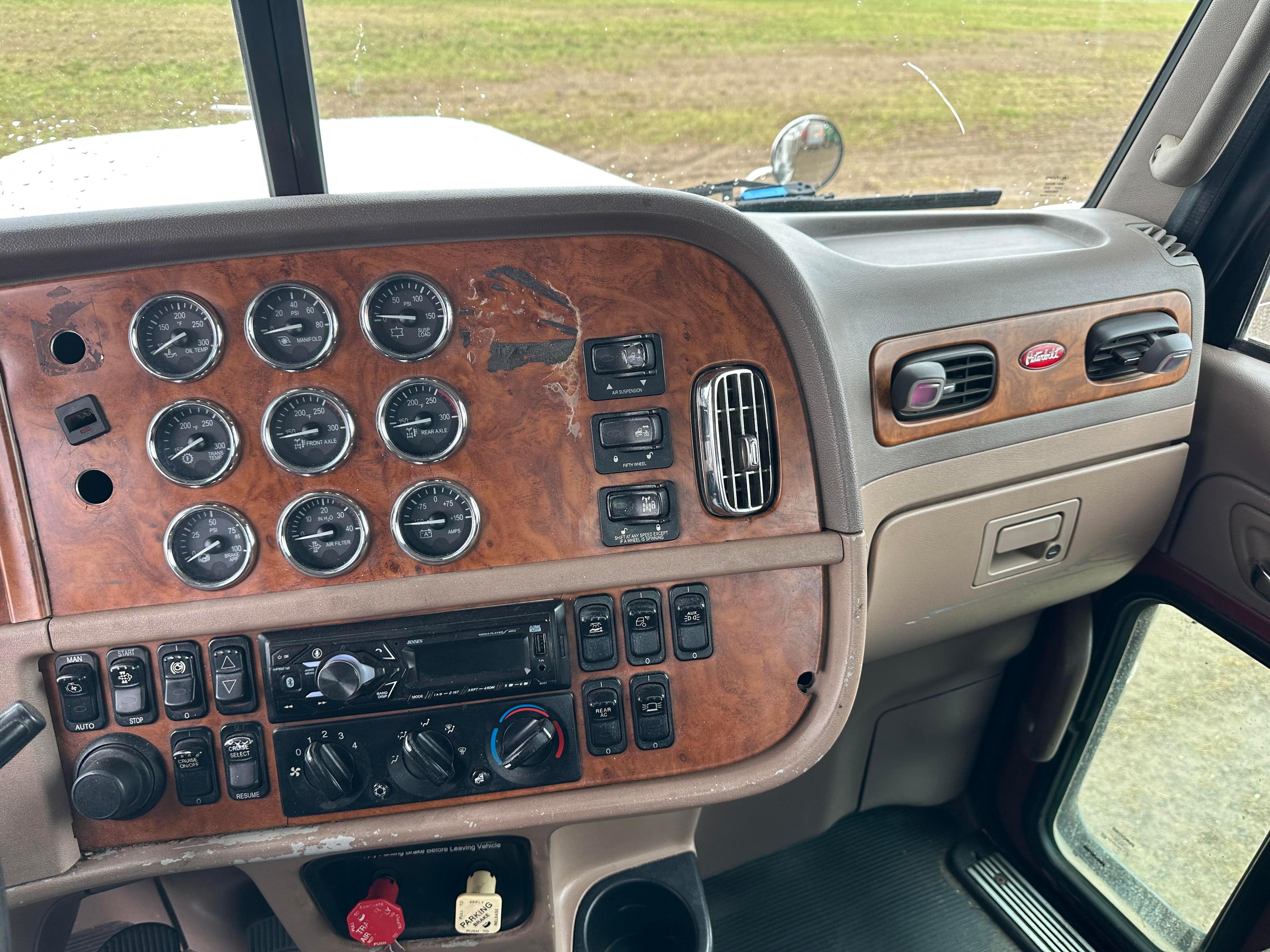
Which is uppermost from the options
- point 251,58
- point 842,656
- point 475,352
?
point 251,58

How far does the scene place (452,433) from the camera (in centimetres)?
133

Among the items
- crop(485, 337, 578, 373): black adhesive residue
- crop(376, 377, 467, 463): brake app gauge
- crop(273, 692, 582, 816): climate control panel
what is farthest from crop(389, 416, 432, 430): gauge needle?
crop(273, 692, 582, 816): climate control panel

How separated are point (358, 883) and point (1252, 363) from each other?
2114 millimetres

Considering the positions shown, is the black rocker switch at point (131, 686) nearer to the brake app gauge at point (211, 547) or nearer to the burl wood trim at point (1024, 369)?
the brake app gauge at point (211, 547)

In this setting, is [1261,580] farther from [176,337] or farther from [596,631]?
Answer: [176,337]

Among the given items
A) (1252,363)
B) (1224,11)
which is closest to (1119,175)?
(1224,11)

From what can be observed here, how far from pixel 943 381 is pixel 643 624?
2.28 ft

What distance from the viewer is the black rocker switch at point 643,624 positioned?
141 centimetres

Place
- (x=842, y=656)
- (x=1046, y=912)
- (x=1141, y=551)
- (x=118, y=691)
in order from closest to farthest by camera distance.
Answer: (x=118, y=691) < (x=842, y=656) < (x=1141, y=551) < (x=1046, y=912)

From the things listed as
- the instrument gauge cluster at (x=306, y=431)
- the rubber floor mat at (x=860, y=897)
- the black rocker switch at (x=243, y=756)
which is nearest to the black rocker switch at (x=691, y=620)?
the instrument gauge cluster at (x=306, y=431)

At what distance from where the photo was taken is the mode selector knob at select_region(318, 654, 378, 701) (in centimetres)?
130

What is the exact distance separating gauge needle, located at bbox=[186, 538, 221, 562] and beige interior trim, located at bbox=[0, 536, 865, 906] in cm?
13

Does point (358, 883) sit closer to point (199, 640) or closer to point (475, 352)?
point (199, 640)

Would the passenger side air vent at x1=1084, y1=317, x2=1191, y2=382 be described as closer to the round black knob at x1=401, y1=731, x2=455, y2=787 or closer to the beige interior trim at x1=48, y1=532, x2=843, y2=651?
the beige interior trim at x1=48, y1=532, x2=843, y2=651
